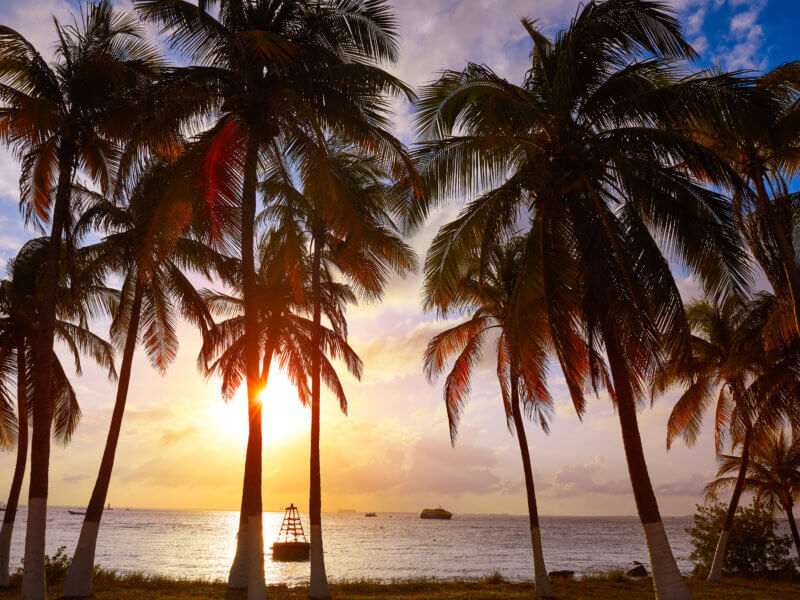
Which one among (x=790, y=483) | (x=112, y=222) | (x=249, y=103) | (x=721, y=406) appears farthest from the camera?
(x=790, y=483)

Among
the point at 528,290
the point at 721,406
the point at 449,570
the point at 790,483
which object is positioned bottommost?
the point at 449,570

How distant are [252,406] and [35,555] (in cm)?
445

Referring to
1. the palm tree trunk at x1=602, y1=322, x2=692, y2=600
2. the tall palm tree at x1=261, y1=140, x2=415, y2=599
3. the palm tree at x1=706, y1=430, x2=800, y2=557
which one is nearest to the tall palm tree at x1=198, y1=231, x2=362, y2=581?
the tall palm tree at x1=261, y1=140, x2=415, y2=599

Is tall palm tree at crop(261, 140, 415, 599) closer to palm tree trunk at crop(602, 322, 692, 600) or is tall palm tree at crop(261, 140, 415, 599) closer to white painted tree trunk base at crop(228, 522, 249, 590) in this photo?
white painted tree trunk base at crop(228, 522, 249, 590)

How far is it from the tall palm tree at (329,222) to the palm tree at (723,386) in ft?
34.1

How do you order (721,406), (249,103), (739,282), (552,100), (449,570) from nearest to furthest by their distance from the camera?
(739,282) → (552,100) → (249,103) → (721,406) → (449,570)

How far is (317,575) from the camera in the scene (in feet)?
50.2

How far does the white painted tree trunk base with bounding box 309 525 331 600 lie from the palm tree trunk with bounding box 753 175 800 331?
1222cm

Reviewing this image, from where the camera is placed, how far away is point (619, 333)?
10.6 metres

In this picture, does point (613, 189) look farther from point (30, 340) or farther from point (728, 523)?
point (30, 340)

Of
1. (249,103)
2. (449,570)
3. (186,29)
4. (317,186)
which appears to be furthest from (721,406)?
(449,570)

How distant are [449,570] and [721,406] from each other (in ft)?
82.6

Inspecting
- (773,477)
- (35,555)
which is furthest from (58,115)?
(773,477)

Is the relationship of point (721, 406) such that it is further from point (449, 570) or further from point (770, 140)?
point (449, 570)
